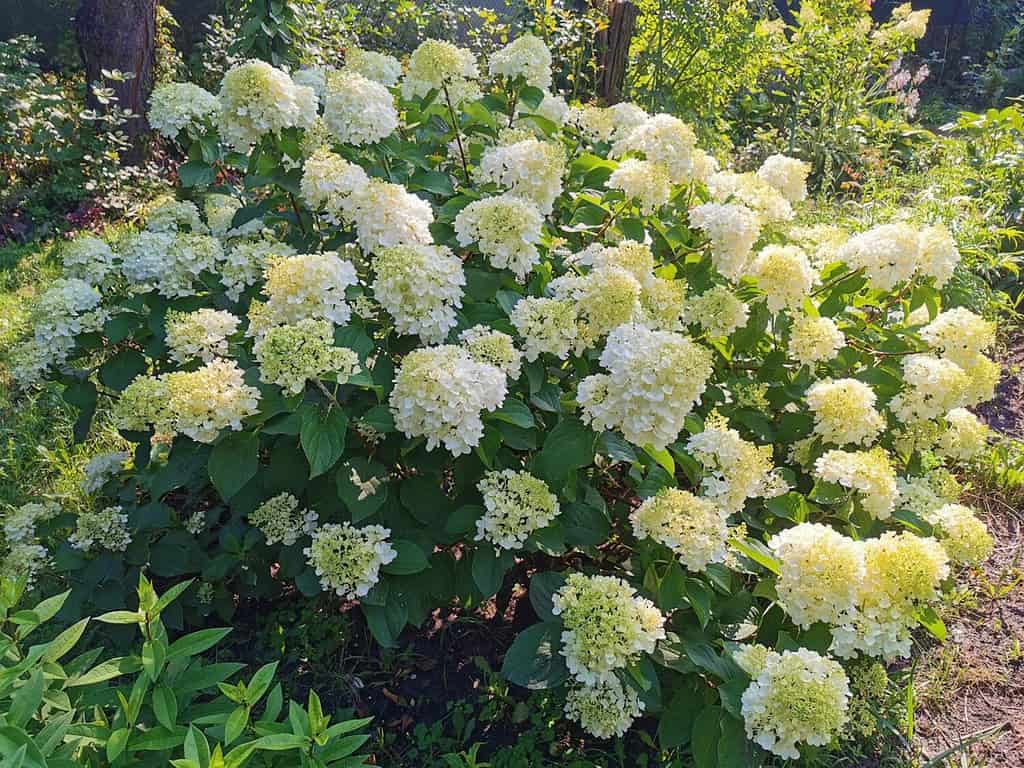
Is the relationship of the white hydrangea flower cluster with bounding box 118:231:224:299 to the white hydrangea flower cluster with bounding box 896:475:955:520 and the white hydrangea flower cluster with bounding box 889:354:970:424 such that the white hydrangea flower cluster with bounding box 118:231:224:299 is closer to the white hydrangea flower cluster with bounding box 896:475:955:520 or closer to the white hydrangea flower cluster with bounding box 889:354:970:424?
the white hydrangea flower cluster with bounding box 889:354:970:424

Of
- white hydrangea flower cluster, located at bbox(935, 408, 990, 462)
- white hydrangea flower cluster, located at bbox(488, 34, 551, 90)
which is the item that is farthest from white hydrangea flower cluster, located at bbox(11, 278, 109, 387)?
white hydrangea flower cluster, located at bbox(935, 408, 990, 462)

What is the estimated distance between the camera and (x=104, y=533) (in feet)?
6.97

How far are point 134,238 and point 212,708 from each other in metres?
1.37

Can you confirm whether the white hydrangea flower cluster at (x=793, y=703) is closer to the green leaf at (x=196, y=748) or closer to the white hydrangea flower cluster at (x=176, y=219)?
the green leaf at (x=196, y=748)

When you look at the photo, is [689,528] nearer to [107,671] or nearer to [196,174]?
[107,671]

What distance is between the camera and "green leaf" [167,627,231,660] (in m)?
1.50

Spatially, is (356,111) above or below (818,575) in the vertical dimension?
above

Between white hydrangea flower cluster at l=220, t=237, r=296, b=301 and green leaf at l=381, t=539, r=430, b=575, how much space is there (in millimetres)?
867

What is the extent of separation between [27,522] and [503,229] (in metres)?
1.69

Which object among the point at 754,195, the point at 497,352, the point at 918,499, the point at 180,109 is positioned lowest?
the point at 918,499

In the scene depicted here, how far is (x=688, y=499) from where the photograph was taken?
1734 mm

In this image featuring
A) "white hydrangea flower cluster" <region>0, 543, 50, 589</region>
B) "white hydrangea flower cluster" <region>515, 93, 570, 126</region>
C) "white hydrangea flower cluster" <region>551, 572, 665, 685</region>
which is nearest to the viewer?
Answer: "white hydrangea flower cluster" <region>551, 572, 665, 685</region>

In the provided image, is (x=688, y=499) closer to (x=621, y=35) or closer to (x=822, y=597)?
(x=822, y=597)

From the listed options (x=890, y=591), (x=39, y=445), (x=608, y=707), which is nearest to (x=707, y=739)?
(x=608, y=707)
